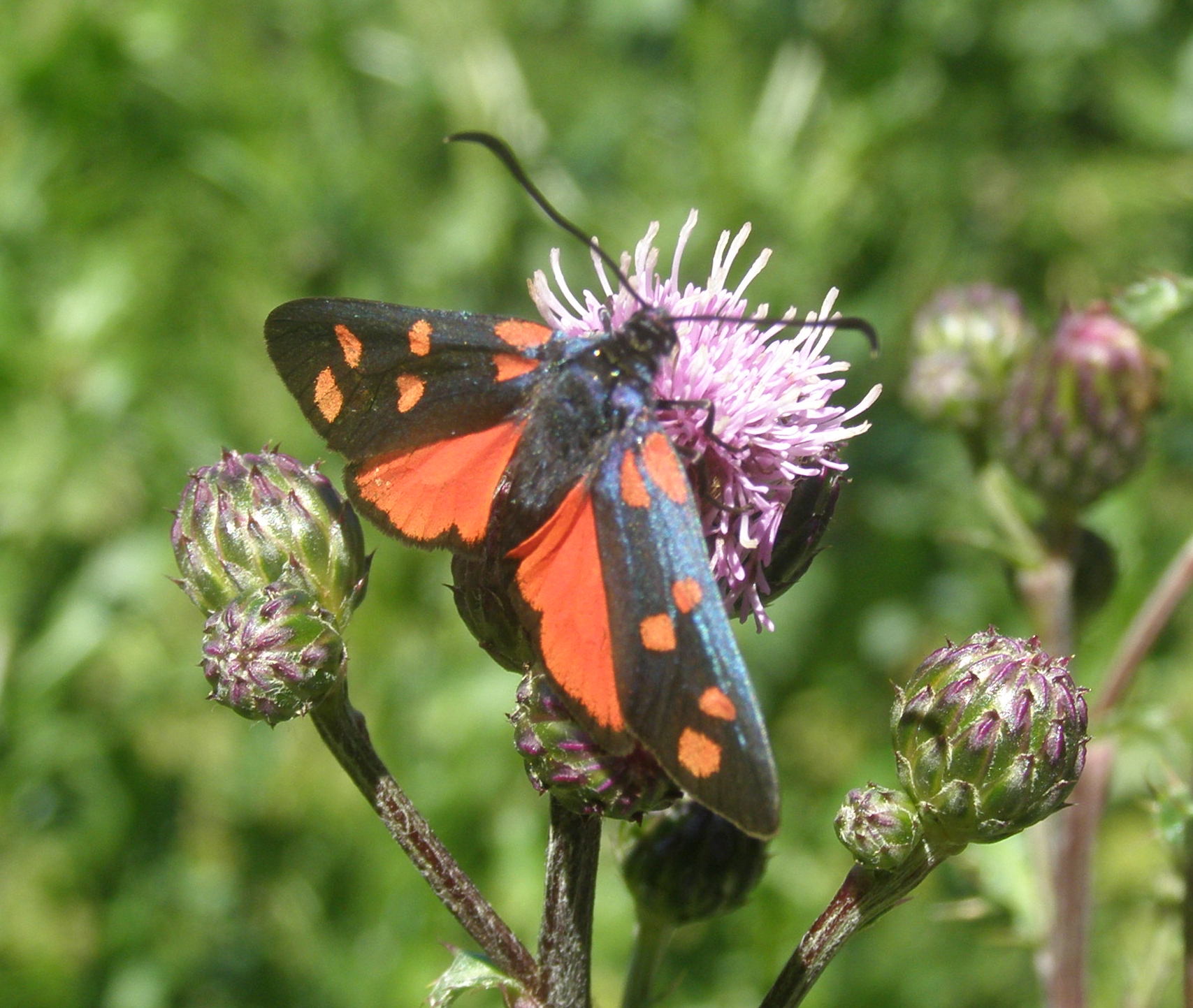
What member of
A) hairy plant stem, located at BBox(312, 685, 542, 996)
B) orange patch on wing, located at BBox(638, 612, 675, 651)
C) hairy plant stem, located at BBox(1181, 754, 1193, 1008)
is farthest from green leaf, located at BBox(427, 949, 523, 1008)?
hairy plant stem, located at BBox(1181, 754, 1193, 1008)

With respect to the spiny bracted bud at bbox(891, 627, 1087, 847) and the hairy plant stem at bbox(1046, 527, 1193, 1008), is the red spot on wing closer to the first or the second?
the spiny bracted bud at bbox(891, 627, 1087, 847)

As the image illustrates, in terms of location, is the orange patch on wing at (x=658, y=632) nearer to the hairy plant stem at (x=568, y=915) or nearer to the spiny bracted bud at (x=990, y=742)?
the hairy plant stem at (x=568, y=915)

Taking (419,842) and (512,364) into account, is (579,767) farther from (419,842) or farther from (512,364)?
(512,364)

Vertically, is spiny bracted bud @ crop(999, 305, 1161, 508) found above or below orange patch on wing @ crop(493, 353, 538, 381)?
below

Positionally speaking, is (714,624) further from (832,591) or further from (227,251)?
(227,251)

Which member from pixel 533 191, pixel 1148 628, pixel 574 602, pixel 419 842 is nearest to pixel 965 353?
pixel 1148 628
